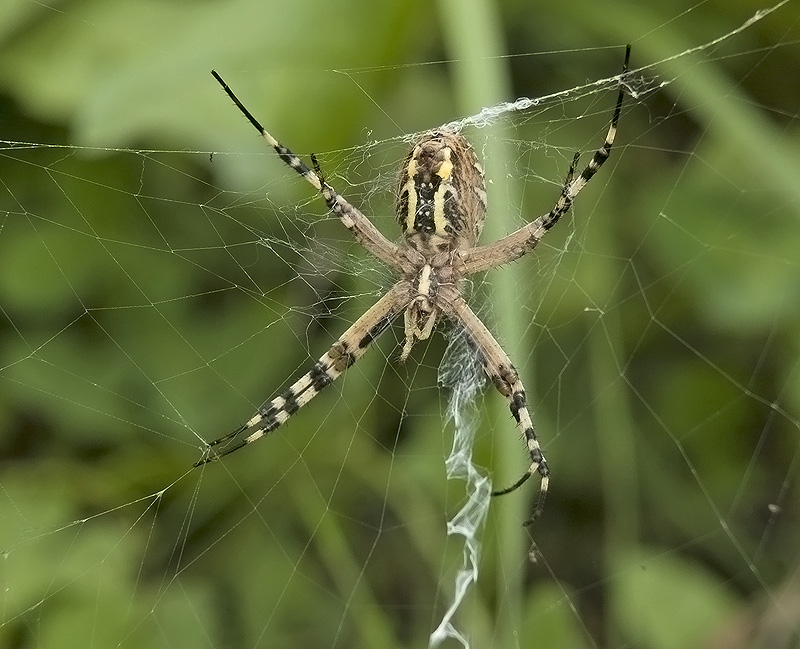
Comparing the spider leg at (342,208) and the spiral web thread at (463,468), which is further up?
the spider leg at (342,208)

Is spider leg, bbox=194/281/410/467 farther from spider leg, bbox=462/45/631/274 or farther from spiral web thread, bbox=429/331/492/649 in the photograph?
spiral web thread, bbox=429/331/492/649

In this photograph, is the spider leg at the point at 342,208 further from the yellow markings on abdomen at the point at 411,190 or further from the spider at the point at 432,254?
the yellow markings on abdomen at the point at 411,190

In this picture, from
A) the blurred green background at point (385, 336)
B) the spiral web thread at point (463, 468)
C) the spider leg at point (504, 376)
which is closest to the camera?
the blurred green background at point (385, 336)

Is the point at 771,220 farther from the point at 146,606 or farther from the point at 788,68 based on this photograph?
the point at 146,606

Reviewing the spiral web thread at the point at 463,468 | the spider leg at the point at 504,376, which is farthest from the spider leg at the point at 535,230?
the spiral web thread at the point at 463,468

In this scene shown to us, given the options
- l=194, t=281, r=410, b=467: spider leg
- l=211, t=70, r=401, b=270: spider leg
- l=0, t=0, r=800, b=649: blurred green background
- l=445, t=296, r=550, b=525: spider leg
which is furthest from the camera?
l=445, t=296, r=550, b=525: spider leg

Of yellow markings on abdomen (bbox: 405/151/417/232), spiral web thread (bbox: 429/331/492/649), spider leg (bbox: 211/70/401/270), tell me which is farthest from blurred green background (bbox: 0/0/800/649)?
yellow markings on abdomen (bbox: 405/151/417/232)

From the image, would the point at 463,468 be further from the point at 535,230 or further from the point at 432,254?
the point at 535,230

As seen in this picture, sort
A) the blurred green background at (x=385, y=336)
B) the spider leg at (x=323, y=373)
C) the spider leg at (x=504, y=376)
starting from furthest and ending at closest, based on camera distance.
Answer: the spider leg at (x=504, y=376) < the spider leg at (x=323, y=373) < the blurred green background at (x=385, y=336)
